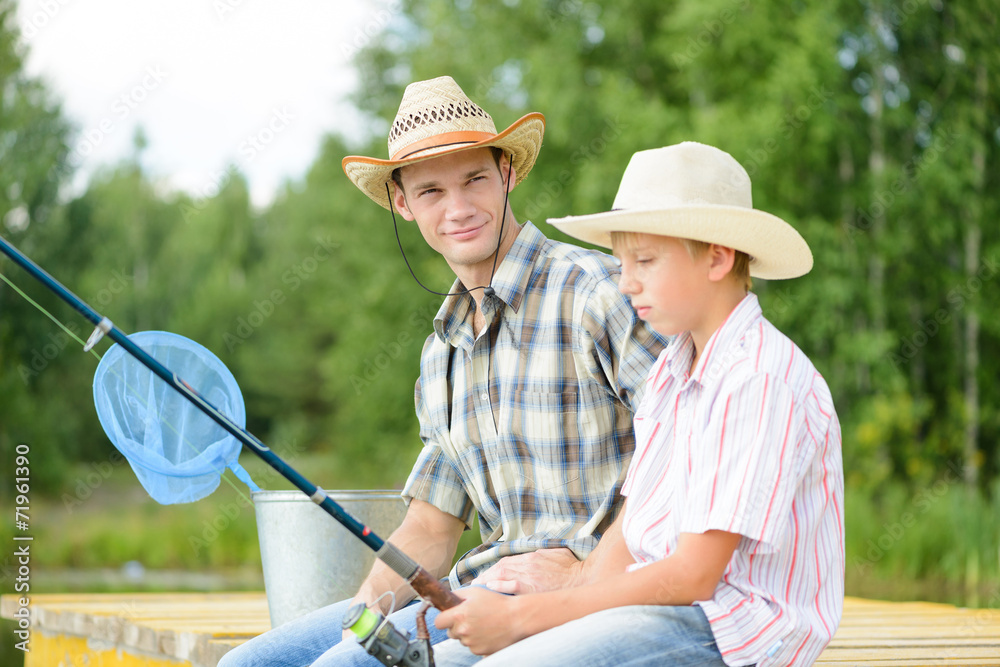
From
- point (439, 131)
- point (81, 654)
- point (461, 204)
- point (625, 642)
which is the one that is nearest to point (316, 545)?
point (461, 204)

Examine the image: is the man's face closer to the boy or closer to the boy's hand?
the boy

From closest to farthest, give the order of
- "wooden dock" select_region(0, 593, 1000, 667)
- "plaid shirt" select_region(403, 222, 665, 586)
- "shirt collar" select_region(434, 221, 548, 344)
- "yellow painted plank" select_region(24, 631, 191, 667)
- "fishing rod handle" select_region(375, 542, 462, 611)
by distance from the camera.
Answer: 1. "fishing rod handle" select_region(375, 542, 462, 611)
2. "plaid shirt" select_region(403, 222, 665, 586)
3. "shirt collar" select_region(434, 221, 548, 344)
4. "wooden dock" select_region(0, 593, 1000, 667)
5. "yellow painted plank" select_region(24, 631, 191, 667)

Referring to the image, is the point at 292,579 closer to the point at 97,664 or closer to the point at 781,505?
the point at 97,664

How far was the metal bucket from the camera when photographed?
9.28ft

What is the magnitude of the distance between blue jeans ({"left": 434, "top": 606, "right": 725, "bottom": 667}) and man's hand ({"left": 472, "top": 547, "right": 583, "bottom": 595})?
423mm

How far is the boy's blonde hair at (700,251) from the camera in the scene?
1.78 m

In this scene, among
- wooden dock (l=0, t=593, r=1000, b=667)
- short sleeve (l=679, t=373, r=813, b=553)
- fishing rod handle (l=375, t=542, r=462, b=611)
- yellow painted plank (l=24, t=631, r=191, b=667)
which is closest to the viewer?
short sleeve (l=679, t=373, r=813, b=553)

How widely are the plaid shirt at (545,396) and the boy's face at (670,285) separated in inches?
14.9

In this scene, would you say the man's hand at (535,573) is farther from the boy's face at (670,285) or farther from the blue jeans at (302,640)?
the boy's face at (670,285)

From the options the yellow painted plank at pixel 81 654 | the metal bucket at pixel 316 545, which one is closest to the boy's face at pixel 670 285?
the metal bucket at pixel 316 545

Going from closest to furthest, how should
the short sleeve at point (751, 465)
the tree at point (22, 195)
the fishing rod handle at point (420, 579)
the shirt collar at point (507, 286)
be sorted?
the short sleeve at point (751, 465) < the fishing rod handle at point (420, 579) < the shirt collar at point (507, 286) < the tree at point (22, 195)

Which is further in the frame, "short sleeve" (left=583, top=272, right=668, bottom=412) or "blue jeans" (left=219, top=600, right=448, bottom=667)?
"blue jeans" (left=219, top=600, right=448, bottom=667)

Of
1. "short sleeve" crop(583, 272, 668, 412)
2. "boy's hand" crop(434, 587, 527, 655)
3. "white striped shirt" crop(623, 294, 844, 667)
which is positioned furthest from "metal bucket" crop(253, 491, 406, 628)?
"white striped shirt" crop(623, 294, 844, 667)

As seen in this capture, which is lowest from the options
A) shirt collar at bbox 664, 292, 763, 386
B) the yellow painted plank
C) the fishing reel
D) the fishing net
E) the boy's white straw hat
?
the yellow painted plank
